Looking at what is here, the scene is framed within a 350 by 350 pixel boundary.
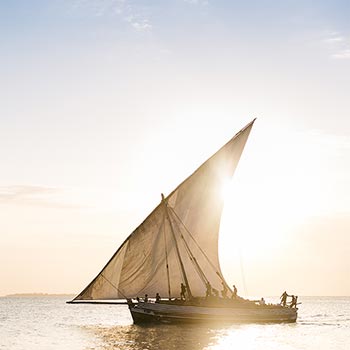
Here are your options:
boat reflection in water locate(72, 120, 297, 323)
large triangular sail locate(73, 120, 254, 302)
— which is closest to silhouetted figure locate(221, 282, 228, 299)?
boat reflection in water locate(72, 120, 297, 323)

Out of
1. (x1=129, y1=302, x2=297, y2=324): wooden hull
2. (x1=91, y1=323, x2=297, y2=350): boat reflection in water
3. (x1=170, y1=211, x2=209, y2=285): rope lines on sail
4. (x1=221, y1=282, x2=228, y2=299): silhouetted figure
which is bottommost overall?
(x1=91, y1=323, x2=297, y2=350): boat reflection in water

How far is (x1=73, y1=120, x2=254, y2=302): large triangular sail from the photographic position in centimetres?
5972

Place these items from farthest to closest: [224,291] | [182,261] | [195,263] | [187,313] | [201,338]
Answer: [224,291] < [195,263] < [182,261] < [187,313] < [201,338]

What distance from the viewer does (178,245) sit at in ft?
210

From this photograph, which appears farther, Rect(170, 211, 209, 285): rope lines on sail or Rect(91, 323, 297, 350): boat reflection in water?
Rect(170, 211, 209, 285): rope lines on sail

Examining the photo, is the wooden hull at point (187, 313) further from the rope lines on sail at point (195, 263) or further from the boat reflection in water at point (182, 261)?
the rope lines on sail at point (195, 263)

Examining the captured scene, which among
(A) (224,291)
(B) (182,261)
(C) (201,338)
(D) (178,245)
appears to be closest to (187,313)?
(B) (182,261)

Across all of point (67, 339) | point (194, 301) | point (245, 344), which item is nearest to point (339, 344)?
point (245, 344)

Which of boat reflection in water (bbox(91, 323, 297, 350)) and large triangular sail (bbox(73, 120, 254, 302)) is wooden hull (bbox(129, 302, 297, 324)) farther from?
large triangular sail (bbox(73, 120, 254, 302))

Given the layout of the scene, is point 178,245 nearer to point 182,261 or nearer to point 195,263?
point 182,261

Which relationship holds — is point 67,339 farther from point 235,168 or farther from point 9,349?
point 235,168

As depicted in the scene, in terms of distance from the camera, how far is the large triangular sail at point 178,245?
59719 millimetres

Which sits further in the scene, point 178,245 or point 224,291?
point 224,291

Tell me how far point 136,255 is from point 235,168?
518 inches
